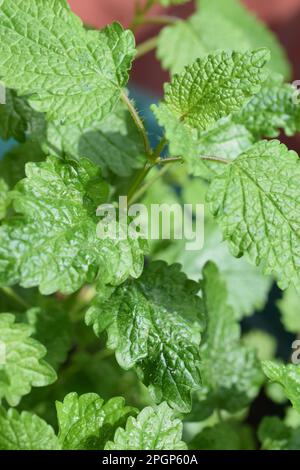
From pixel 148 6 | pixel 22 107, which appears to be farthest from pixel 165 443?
pixel 148 6

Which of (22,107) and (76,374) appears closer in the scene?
(22,107)

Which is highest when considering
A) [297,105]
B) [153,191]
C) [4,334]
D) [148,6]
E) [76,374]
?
[148,6]

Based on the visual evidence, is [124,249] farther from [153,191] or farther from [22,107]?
[153,191]

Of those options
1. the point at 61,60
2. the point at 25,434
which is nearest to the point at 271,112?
the point at 61,60

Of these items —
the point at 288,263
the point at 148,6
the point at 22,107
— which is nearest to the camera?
the point at 288,263

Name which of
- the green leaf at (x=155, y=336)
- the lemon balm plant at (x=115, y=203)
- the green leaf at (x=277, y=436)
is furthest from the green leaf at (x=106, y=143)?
the green leaf at (x=277, y=436)

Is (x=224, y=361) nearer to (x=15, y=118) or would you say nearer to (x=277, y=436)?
(x=277, y=436)

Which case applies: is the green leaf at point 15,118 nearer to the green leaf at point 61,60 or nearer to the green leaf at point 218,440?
the green leaf at point 61,60

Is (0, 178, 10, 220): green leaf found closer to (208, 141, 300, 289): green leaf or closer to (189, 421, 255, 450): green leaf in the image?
(208, 141, 300, 289): green leaf
